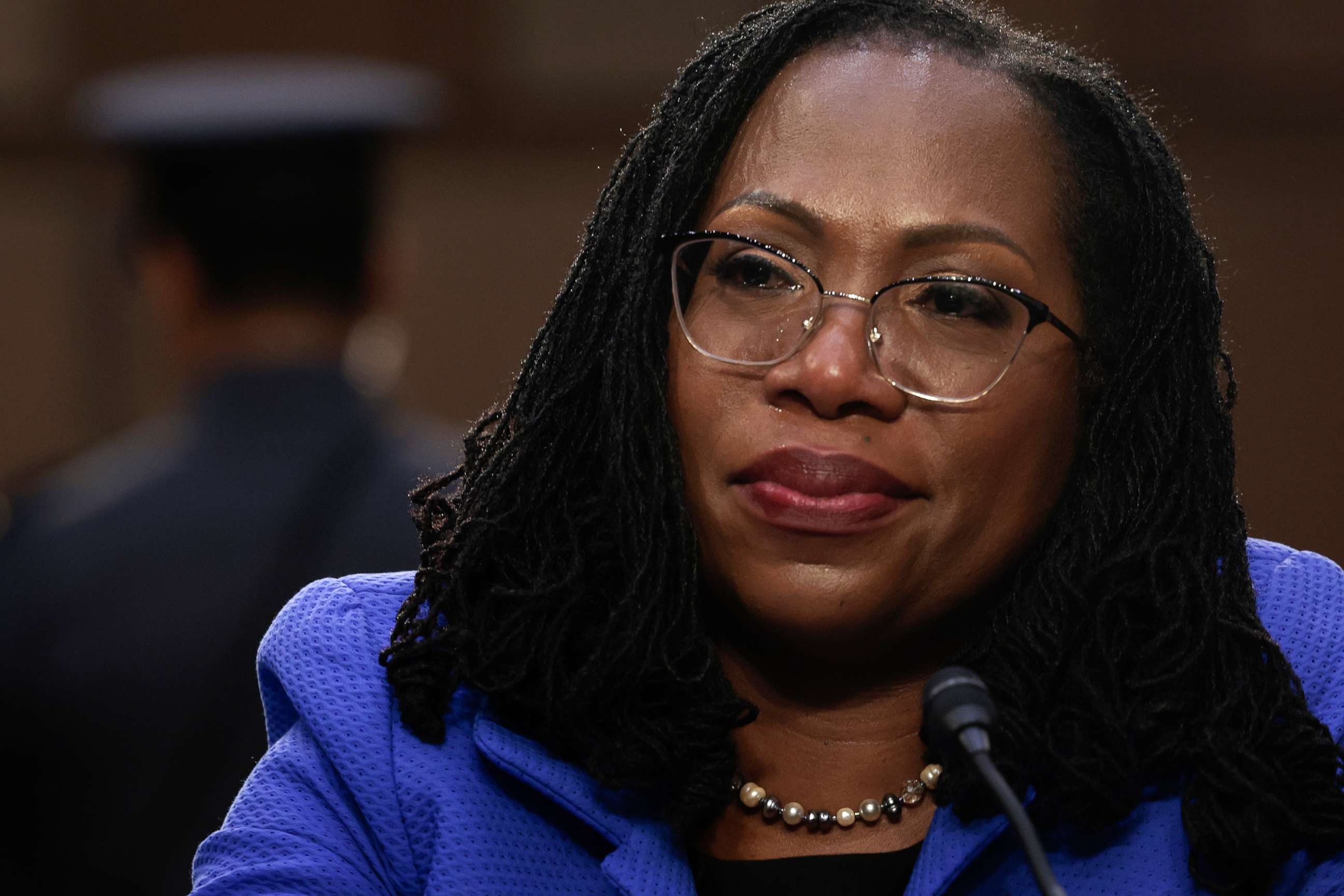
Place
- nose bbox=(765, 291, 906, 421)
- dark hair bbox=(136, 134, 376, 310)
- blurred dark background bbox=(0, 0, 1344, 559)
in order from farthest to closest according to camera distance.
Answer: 1. blurred dark background bbox=(0, 0, 1344, 559)
2. dark hair bbox=(136, 134, 376, 310)
3. nose bbox=(765, 291, 906, 421)

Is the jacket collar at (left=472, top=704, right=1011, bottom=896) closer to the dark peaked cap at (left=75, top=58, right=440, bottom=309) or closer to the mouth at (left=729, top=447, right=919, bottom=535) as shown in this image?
the mouth at (left=729, top=447, right=919, bottom=535)

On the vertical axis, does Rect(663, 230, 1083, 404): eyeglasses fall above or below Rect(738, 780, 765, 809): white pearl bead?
above

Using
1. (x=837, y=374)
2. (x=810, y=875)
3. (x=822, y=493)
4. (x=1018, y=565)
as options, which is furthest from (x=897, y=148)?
(x=810, y=875)

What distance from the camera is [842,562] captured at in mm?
1646

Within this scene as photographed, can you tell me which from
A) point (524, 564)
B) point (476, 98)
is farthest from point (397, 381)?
point (524, 564)

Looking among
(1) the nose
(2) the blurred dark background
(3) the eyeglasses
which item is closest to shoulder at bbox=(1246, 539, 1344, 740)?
(3) the eyeglasses

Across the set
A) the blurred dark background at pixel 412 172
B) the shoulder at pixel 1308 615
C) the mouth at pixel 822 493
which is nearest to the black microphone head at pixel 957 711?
the mouth at pixel 822 493

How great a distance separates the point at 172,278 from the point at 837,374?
1524 mm

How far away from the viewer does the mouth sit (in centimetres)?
163

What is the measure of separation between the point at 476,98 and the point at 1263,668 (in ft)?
11.8

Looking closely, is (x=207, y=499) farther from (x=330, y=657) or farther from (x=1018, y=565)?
(x=1018, y=565)

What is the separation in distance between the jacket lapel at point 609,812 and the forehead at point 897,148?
542 millimetres

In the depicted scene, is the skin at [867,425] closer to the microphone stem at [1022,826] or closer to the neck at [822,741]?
the neck at [822,741]

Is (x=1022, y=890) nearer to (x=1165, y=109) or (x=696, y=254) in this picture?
(x=696, y=254)
